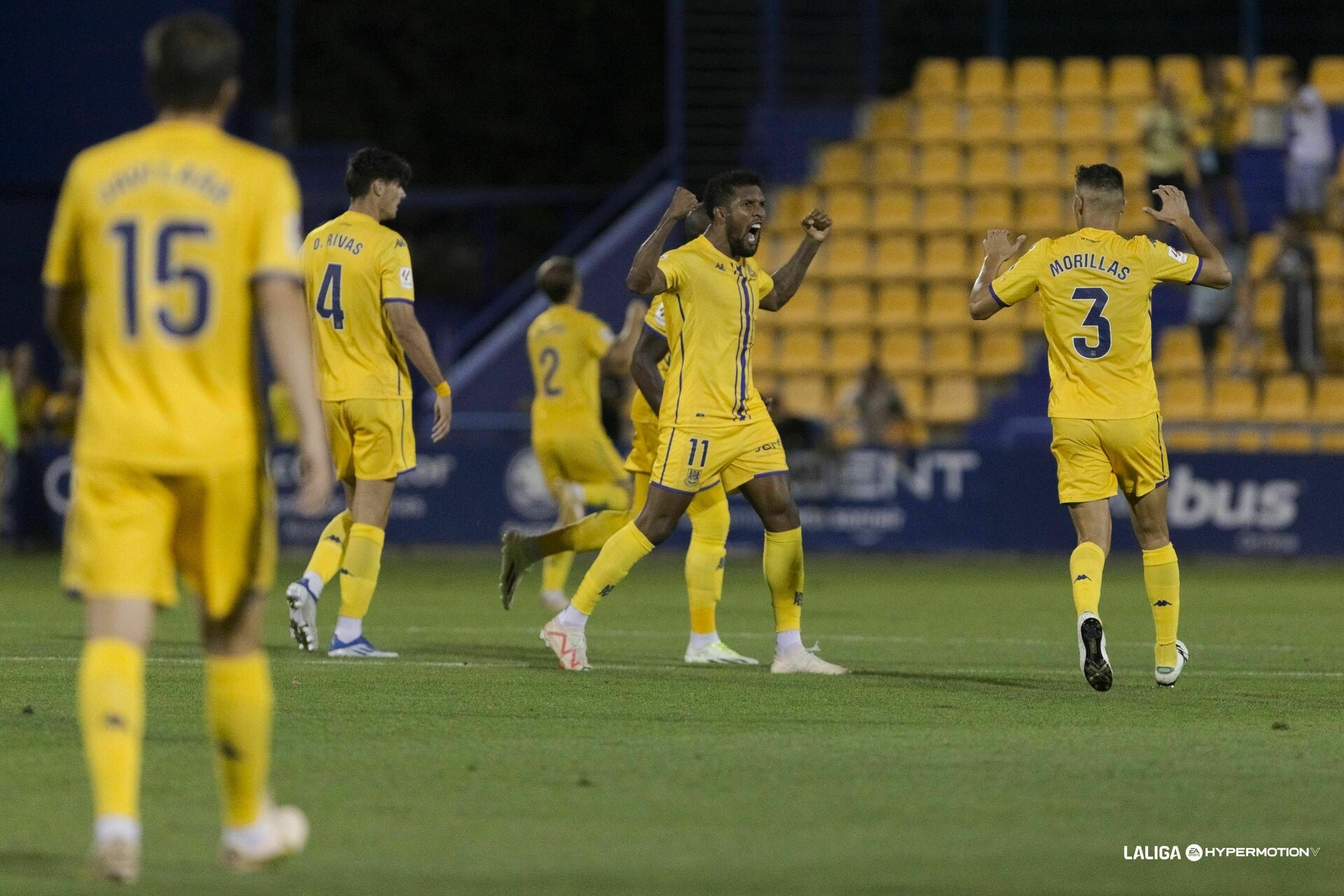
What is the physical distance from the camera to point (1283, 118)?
87.1ft

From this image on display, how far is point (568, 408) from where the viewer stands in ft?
48.2

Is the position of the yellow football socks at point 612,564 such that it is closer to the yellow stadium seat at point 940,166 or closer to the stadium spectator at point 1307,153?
the stadium spectator at point 1307,153

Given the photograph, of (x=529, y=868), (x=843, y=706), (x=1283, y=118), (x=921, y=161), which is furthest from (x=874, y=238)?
(x=529, y=868)

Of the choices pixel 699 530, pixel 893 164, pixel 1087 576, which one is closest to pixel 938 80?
pixel 893 164

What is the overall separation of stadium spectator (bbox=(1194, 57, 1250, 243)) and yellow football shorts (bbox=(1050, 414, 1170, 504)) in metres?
15.2

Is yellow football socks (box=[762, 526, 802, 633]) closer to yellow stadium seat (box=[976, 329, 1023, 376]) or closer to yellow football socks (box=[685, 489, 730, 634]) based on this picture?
yellow football socks (box=[685, 489, 730, 634])

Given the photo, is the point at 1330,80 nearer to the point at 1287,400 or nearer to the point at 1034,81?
the point at 1034,81

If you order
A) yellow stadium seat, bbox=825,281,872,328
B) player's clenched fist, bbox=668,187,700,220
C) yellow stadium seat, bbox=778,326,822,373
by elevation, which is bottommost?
yellow stadium seat, bbox=778,326,822,373

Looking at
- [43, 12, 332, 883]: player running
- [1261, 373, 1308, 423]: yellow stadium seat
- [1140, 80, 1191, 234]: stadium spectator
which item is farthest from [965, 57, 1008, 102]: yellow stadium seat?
[43, 12, 332, 883]: player running

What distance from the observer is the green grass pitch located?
5.48m

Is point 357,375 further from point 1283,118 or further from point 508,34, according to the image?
point 508,34

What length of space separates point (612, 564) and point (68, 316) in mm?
4853

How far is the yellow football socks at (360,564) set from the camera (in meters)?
10.8

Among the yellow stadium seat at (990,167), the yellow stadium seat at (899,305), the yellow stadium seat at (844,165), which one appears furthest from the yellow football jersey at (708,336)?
the yellow stadium seat at (844,165)
